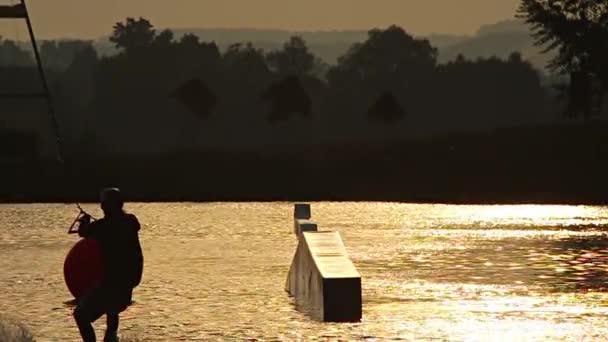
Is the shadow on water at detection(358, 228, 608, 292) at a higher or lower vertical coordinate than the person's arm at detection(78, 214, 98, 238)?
lower

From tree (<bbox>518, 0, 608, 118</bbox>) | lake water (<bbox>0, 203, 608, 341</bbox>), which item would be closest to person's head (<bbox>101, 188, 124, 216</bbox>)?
lake water (<bbox>0, 203, 608, 341</bbox>)

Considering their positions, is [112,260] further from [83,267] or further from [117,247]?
→ [83,267]

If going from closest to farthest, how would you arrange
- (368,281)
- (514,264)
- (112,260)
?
1. (112,260)
2. (368,281)
3. (514,264)

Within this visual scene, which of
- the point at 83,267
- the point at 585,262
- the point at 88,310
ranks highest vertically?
the point at 83,267

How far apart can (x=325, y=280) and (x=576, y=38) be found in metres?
95.7

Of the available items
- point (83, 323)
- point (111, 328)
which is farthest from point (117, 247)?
point (111, 328)

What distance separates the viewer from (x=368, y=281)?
79.9ft

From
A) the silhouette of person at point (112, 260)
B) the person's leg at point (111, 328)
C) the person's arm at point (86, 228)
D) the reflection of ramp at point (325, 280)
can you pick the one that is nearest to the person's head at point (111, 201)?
the silhouette of person at point (112, 260)

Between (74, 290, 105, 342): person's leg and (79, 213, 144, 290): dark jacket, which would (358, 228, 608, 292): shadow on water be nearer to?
(79, 213, 144, 290): dark jacket

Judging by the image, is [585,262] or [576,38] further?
[576,38]

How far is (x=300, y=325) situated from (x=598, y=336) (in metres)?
3.20

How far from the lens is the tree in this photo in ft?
357

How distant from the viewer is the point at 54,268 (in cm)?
2739

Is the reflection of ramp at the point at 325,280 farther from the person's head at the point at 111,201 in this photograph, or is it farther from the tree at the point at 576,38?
the tree at the point at 576,38
